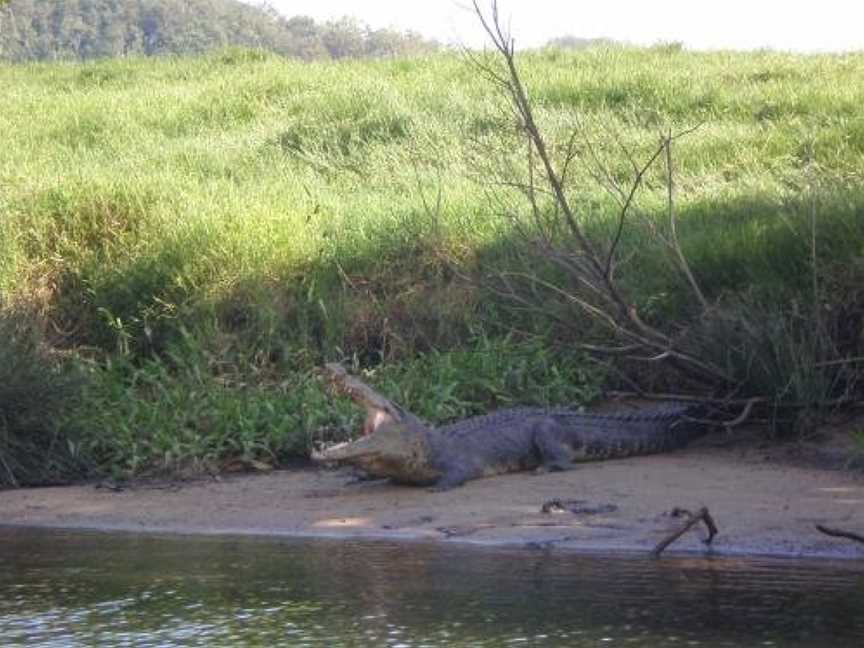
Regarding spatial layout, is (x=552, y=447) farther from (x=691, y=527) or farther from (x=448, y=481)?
(x=691, y=527)

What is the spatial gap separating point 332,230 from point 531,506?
4.50 metres

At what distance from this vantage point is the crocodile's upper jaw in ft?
26.5

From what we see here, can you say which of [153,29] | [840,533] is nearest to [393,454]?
[840,533]

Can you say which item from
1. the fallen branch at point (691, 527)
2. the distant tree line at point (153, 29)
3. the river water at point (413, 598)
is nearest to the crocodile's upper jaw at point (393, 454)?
the river water at point (413, 598)

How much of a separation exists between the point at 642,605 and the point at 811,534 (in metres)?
1.33

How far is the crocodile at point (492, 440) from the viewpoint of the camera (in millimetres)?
8172

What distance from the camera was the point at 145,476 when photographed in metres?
8.95

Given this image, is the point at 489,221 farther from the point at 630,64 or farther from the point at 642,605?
the point at 630,64

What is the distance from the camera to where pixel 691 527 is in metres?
6.89

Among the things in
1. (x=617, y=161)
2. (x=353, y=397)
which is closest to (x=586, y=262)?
(x=353, y=397)

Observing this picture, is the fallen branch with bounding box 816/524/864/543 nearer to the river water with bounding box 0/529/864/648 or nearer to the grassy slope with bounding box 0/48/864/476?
the river water with bounding box 0/529/864/648

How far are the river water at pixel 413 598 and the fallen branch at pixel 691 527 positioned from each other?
0.08 m

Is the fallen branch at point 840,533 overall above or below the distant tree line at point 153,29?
below

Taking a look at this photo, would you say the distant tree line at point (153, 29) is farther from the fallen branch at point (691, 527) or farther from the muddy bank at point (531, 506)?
the fallen branch at point (691, 527)
